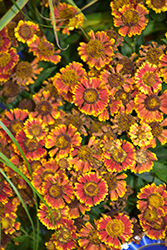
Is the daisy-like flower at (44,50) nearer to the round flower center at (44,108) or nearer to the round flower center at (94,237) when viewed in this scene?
the round flower center at (44,108)

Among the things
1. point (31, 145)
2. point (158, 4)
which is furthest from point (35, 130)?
point (158, 4)

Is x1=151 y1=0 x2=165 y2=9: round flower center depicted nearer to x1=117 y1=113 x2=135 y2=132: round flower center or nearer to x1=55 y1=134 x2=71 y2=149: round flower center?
x1=117 y1=113 x2=135 y2=132: round flower center

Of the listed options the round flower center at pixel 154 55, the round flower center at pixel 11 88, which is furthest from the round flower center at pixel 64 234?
the round flower center at pixel 154 55

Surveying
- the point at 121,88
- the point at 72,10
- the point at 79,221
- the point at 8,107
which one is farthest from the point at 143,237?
the point at 72,10

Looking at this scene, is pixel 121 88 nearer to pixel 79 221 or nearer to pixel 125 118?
pixel 125 118

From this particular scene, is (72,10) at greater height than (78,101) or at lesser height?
greater

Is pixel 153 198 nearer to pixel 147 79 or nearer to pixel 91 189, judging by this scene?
pixel 91 189

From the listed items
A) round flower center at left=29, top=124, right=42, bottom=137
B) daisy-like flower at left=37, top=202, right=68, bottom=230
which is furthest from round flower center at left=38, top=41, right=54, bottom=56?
daisy-like flower at left=37, top=202, right=68, bottom=230
